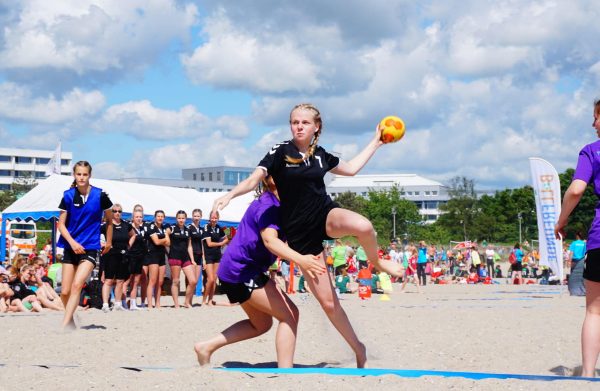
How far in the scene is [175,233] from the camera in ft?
44.8

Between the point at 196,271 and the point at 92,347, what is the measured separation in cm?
685

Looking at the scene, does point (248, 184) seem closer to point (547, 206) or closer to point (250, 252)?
point (250, 252)

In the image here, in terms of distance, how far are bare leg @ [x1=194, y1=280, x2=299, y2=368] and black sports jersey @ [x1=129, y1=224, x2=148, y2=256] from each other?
768 centimetres

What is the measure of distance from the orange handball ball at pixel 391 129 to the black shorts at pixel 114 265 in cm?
765

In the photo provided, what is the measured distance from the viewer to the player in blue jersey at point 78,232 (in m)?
8.30

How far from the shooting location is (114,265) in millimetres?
12500

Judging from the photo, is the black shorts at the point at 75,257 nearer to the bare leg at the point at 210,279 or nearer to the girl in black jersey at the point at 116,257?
the girl in black jersey at the point at 116,257

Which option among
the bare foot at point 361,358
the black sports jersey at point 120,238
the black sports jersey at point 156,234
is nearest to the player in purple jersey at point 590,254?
the bare foot at point 361,358

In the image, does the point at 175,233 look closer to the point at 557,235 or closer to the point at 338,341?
the point at 338,341

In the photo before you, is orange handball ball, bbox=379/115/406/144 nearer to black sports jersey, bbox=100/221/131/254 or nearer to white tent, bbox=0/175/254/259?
black sports jersey, bbox=100/221/131/254

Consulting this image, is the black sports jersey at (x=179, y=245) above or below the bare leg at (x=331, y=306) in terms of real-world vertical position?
above

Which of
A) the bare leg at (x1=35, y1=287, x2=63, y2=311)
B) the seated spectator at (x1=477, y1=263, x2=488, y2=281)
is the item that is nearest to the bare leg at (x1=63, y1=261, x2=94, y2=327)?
the bare leg at (x1=35, y1=287, x2=63, y2=311)

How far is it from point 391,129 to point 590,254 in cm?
164

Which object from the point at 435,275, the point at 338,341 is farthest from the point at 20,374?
the point at 435,275
